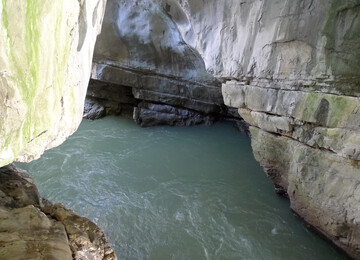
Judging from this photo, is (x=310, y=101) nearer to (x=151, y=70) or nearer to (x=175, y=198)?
(x=175, y=198)

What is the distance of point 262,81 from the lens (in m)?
5.34

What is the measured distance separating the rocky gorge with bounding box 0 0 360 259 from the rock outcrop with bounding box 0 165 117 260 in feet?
0.11

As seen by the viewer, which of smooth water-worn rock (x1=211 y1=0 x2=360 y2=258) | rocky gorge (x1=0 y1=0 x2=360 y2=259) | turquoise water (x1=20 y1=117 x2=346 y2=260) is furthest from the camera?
turquoise water (x1=20 y1=117 x2=346 y2=260)

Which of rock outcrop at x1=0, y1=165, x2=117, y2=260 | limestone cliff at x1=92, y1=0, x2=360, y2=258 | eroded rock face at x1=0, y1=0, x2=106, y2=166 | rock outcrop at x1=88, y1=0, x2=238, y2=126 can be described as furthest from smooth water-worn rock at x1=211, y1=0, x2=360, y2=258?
rock outcrop at x1=88, y1=0, x2=238, y2=126

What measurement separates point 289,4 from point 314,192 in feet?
11.0

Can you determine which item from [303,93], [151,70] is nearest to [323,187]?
[303,93]

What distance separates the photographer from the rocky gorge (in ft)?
6.53

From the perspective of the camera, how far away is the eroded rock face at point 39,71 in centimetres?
174

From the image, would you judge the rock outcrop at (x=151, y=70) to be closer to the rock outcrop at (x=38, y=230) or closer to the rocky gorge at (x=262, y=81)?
the rocky gorge at (x=262, y=81)

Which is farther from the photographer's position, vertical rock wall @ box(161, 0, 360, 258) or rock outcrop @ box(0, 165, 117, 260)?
vertical rock wall @ box(161, 0, 360, 258)

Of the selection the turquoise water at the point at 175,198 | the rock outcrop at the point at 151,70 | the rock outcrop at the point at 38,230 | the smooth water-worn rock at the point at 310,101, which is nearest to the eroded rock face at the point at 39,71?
the rock outcrop at the point at 38,230

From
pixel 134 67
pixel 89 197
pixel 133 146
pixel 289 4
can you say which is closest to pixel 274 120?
pixel 289 4

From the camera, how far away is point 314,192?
14.9 ft

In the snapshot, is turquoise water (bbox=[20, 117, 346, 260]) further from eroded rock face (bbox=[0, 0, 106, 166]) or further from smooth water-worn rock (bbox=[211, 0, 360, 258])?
eroded rock face (bbox=[0, 0, 106, 166])
